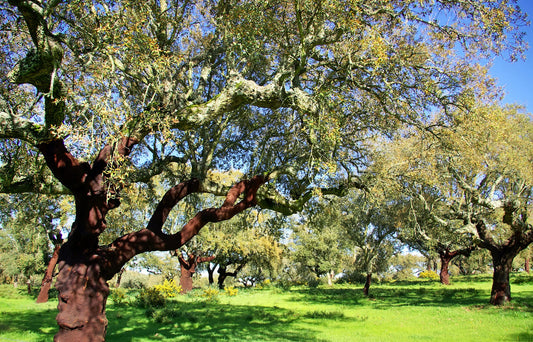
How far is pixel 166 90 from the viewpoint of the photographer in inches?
393

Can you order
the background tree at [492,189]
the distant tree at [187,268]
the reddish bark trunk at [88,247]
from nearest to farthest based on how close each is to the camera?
the reddish bark trunk at [88,247] → the background tree at [492,189] → the distant tree at [187,268]

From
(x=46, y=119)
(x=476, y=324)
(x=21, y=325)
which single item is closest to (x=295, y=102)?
(x=46, y=119)

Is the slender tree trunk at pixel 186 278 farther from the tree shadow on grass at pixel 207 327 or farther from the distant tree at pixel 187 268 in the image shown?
the tree shadow on grass at pixel 207 327

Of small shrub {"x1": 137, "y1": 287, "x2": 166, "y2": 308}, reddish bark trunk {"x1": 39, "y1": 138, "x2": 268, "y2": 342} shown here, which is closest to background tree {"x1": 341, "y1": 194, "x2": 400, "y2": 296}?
small shrub {"x1": 137, "y1": 287, "x2": 166, "y2": 308}

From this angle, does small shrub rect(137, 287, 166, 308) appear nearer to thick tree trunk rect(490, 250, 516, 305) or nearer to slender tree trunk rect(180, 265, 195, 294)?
slender tree trunk rect(180, 265, 195, 294)

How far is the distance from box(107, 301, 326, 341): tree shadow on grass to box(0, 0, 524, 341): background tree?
451 cm

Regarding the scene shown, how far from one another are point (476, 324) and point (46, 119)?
16950 millimetres

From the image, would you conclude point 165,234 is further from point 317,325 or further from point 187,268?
point 187,268

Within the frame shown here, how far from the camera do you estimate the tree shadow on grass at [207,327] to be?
474 inches

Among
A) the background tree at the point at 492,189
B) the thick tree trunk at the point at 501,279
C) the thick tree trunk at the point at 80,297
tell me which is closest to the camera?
the thick tree trunk at the point at 80,297

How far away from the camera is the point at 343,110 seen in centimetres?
1170

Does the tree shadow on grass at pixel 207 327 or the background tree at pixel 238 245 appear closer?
the tree shadow on grass at pixel 207 327

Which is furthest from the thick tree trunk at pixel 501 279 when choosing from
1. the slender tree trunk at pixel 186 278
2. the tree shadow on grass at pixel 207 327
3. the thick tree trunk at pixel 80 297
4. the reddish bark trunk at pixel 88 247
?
the slender tree trunk at pixel 186 278

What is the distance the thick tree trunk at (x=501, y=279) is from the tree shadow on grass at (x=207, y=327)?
11.6 metres
